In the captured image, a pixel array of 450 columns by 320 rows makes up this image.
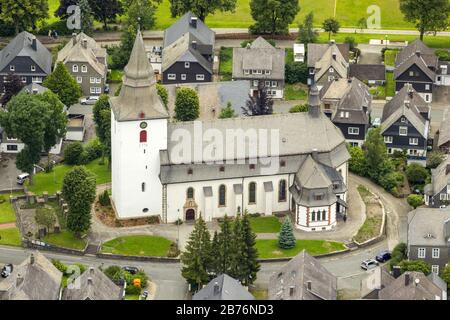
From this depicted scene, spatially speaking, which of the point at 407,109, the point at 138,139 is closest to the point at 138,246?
the point at 138,139

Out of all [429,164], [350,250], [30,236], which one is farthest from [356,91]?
[30,236]

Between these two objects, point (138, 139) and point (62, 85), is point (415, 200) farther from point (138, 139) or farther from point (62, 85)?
point (62, 85)

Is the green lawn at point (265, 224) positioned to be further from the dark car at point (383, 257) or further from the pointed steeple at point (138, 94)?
the pointed steeple at point (138, 94)

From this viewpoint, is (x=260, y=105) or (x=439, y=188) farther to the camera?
(x=260, y=105)

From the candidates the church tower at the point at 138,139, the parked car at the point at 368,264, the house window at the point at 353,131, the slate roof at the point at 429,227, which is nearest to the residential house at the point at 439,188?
the slate roof at the point at 429,227

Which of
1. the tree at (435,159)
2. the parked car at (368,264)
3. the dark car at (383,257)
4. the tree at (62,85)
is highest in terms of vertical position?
the tree at (62,85)

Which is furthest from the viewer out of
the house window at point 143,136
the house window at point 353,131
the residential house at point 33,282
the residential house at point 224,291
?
the house window at point 353,131

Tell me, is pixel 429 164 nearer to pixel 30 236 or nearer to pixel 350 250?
pixel 350 250
